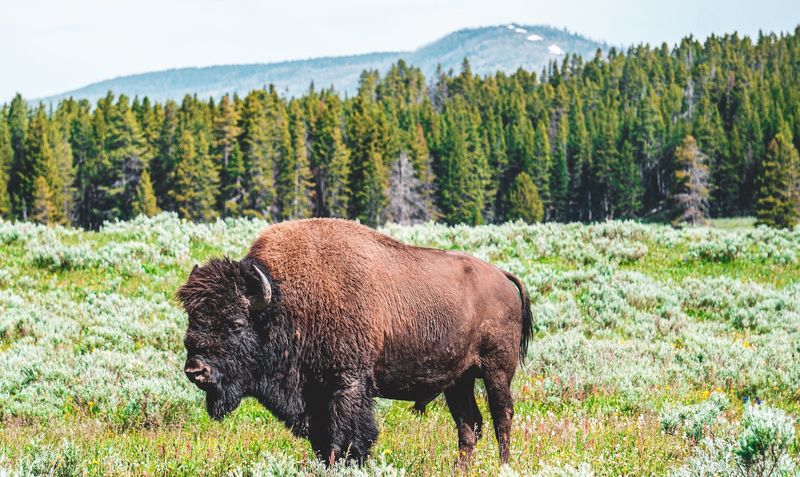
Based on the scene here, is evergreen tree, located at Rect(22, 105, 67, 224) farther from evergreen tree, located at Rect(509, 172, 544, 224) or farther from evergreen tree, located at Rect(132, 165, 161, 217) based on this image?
evergreen tree, located at Rect(509, 172, 544, 224)

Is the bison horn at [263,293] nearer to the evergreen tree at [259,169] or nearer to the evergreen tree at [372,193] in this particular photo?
the evergreen tree at [372,193]

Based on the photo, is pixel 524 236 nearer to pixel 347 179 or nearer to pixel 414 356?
pixel 414 356

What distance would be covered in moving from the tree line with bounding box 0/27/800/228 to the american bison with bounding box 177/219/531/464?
75379 mm

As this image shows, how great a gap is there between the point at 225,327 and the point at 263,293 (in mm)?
392

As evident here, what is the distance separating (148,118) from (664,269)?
292ft

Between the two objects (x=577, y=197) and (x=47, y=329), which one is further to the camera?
(x=577, y=197)

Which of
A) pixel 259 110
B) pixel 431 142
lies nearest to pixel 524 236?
pixel 259 110

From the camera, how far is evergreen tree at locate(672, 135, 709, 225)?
269ft

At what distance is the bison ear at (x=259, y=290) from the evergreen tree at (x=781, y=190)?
7906 cm

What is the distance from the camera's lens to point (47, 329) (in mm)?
10055

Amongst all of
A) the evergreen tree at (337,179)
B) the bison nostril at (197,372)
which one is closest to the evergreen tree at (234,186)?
the evergreen tree at (337,179)

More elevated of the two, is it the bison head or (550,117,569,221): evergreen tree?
the bison head

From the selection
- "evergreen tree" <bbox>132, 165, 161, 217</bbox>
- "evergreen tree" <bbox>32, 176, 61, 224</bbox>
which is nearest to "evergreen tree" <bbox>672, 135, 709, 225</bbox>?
"evergreen tree" <bbox>132, 165, 161, 217</bbox>

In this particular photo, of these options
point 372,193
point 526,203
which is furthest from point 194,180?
point 526,203
